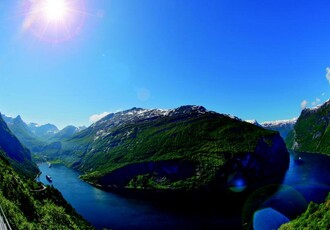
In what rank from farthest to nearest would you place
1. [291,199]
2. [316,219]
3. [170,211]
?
[170,211] → [291,199] → [316,219]

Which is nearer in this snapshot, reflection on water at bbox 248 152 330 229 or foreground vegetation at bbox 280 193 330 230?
foreground vegetation at bbox 280 193 330 230

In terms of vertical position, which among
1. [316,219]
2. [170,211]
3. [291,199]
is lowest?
[170,211]

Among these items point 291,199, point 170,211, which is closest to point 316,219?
point 291,199

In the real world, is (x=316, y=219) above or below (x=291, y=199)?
above

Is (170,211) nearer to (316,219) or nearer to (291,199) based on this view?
(291,199)

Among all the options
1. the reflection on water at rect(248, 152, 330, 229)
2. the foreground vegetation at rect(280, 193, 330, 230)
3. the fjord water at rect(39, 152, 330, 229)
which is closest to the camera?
the foreground vegetation at rect(280, 193, 330, 230)

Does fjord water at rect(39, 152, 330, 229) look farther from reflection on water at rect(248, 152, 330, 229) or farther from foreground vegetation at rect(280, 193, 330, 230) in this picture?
foreground vegetation at rect(280, 193, 330, 230)

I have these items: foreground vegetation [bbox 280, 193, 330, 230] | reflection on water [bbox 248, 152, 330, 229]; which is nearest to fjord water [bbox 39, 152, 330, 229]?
reflection on water [bbox 248, 152, 330, 229]

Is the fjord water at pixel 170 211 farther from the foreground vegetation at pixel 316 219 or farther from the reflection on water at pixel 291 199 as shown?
the foreground vegetation at pixel 316 219

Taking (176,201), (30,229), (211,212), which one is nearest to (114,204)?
(176,201)

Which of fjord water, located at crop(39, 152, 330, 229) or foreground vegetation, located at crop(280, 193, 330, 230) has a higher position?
foreground vegetation, located at crop(280, 193, 330, 230)

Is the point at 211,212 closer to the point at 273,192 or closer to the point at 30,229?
the point at 273,192

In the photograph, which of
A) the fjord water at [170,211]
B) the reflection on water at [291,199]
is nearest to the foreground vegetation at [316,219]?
the reflection on water at [291,199]

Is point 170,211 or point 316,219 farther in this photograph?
point 170,211
